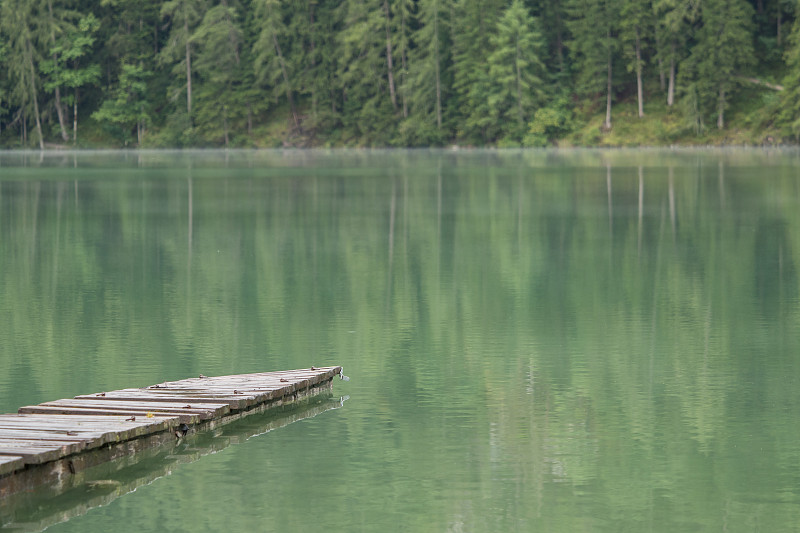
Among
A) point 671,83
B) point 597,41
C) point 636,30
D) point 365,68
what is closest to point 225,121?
point 365,68

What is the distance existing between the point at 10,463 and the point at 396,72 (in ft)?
295

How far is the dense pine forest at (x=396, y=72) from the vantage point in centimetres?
8244

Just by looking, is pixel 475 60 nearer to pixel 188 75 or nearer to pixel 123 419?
pixel 188 75

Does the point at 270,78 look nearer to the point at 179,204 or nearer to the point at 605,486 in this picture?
the point at 179,204

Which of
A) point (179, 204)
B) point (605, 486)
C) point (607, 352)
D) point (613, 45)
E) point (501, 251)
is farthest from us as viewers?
point (613, 45)

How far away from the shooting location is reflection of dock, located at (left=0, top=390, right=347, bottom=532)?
741cm

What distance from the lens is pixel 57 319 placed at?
15008 mm

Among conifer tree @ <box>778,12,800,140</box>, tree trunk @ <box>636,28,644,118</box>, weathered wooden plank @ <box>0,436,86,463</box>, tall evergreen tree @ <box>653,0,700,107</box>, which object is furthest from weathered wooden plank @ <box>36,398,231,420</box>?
tree trunk @ <box>636,28,644,118</box>

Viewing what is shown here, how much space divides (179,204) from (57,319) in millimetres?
18609

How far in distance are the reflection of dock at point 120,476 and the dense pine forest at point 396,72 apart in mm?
71499

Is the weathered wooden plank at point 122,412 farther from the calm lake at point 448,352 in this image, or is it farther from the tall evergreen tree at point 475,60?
the tall evergreen tree at point 475,60

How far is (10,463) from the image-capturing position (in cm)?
746

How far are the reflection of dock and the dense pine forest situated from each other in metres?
71.5

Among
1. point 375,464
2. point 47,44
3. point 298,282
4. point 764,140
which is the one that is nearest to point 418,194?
point 298,282
